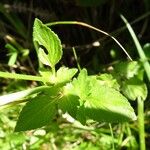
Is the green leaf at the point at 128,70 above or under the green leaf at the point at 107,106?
above

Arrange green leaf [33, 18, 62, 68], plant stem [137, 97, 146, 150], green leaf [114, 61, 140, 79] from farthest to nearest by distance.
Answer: green leaf [114, 61, 140, 79] < plant stem [137, 97, 146, 150] < green leaf [33, 18, 62, 68]

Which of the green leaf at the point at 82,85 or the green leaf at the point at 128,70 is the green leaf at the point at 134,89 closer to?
the green leaf at the point at 128,70

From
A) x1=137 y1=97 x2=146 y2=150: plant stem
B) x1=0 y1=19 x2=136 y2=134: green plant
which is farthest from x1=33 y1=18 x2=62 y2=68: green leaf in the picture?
x1=137 y1=97 x2=146 y2=150: plant stem

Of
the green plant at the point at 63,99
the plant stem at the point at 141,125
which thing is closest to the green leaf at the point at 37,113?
the green plant at the point at 63,99

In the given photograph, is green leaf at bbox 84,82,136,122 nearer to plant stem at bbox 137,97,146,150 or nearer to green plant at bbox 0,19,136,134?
green plant at bbox 0,19,136,134

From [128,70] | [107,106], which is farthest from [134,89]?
[107,106]

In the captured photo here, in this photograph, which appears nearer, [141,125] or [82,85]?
[82,85]

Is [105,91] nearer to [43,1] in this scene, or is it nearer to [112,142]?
[112,142]

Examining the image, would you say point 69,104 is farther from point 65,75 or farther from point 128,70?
point 128,70
